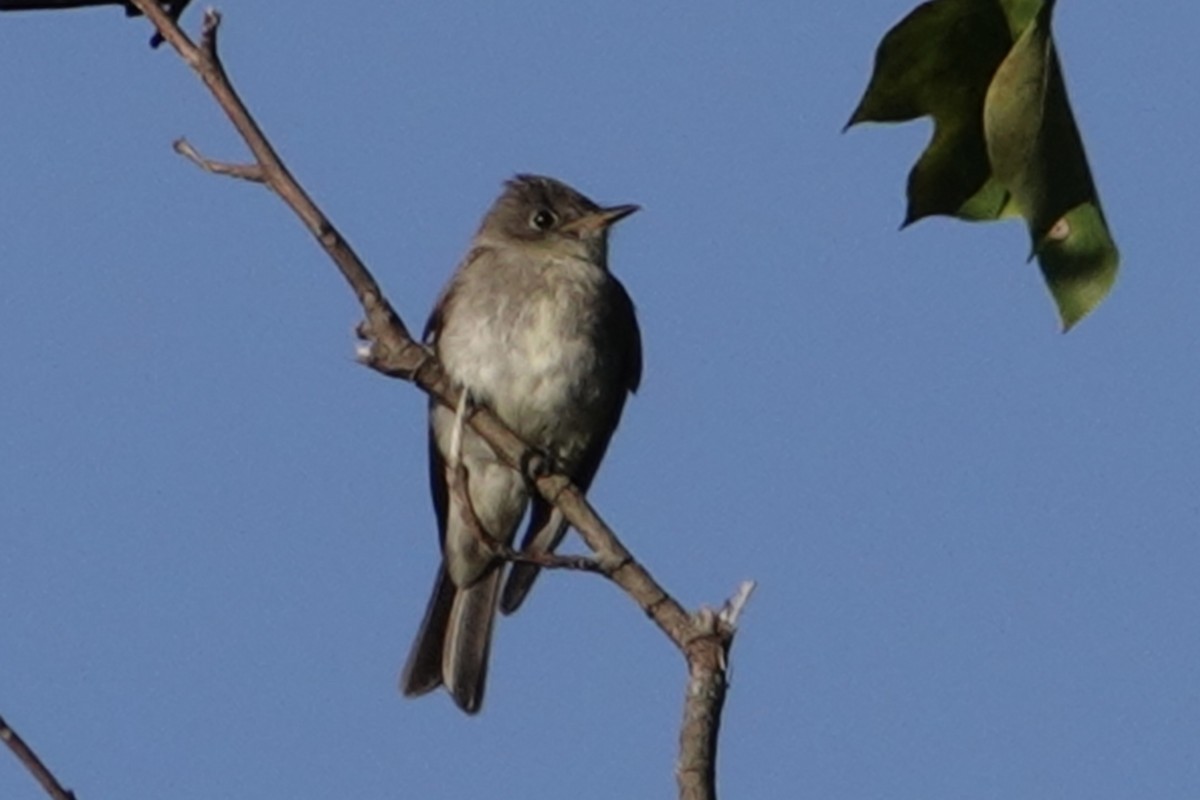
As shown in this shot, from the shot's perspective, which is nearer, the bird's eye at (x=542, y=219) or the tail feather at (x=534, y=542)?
the tail feather at (x=534, y=542)

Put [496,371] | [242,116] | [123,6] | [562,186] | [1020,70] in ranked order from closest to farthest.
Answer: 1. [1020,70]
2. [242,116]
3. [123,6]
4. [496,371]
5. [562,186]

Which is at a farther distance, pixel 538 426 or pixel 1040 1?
pixel 538 426

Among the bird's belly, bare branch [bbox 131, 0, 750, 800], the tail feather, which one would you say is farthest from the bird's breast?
bare branch [bbox 131, 0, 750, 800]

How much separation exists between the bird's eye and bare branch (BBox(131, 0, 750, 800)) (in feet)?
15.1

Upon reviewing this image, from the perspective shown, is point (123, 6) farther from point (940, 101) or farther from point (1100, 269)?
point (1100, 269)

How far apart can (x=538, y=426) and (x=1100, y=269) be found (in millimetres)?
5083

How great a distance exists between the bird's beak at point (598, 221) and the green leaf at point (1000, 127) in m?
5.78

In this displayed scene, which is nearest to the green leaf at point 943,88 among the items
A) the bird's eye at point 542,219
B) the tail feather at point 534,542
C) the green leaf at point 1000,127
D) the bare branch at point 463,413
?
the green leaf at point 1000,127

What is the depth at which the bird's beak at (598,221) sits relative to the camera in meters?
8.63

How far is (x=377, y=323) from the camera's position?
12.2ft

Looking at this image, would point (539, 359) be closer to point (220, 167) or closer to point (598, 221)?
point (598, 221)

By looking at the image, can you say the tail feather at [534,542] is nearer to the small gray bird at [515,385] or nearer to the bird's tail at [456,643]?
the small gray bird at [515,385]

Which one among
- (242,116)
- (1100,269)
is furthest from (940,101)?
(242,116)

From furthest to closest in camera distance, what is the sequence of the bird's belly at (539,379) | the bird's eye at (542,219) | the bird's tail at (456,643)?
the bird's eye at (542,219), the bird's tail at (456,643), the bird's belly at (539,379)
